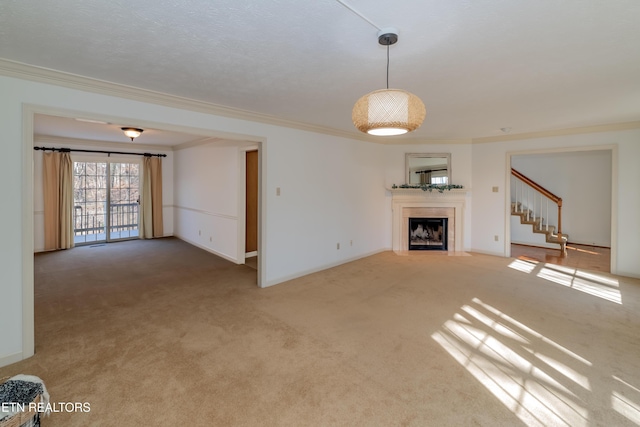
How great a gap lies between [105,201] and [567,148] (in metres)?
9.80

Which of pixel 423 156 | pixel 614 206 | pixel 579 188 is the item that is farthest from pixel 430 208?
pixel 579 188

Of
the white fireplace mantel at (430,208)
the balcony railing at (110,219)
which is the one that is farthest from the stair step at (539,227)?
the balcony railing at (110,219)

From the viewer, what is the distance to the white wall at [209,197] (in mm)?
5695

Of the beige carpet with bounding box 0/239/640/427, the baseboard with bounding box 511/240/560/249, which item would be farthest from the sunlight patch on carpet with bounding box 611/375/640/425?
the baseboard with bounding box 511/240/560/249

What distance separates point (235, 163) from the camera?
5586 mm

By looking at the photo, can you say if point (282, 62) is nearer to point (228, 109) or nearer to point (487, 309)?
point (228, 109)

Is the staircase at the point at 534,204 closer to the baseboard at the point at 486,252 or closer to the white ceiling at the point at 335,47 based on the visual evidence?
the baseboard at the point at 486,252

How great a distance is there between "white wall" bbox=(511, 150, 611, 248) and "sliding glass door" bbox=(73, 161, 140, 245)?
9.69 metres

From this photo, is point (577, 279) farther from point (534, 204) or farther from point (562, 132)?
point (534, 204)

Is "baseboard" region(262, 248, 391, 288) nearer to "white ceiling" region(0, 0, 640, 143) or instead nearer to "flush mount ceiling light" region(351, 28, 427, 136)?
"white ceiling" region(0, 0, 640, 143)

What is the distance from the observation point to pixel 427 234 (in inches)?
263

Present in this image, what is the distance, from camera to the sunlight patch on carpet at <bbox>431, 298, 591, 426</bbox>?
1.94 metres

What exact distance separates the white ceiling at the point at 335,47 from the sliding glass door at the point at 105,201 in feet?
18.0

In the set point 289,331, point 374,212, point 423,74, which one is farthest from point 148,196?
point 423,74
